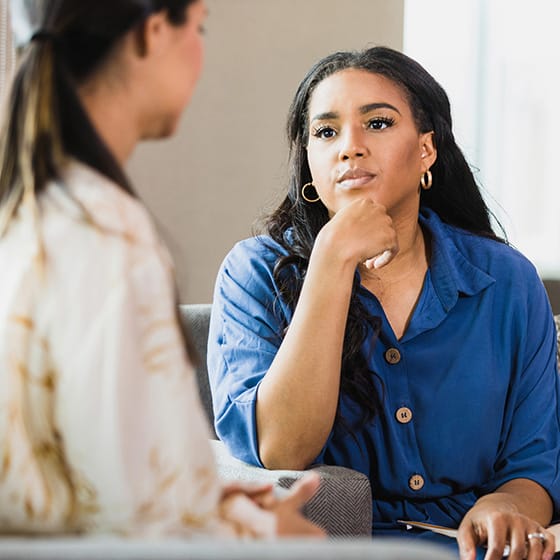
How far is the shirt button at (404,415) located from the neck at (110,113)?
1018 millimetres

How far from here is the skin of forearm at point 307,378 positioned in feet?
5.59

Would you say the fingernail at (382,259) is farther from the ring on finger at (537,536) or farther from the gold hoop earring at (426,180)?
the ring on finger at (537,536)

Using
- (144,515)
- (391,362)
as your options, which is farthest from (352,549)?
(391,362)

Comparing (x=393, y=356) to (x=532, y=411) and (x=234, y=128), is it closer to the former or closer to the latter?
(x=532, y=411)

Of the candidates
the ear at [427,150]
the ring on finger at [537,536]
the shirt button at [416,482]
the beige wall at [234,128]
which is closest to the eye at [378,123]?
the ear at [427,150]

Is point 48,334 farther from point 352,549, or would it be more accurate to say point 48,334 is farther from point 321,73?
point 321,73

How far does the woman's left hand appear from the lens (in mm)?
1608

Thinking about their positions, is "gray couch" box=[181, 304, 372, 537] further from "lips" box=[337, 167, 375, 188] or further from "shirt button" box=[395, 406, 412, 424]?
"lips" box=[337, 167, 375, 188]

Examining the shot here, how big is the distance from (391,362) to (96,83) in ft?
3.52

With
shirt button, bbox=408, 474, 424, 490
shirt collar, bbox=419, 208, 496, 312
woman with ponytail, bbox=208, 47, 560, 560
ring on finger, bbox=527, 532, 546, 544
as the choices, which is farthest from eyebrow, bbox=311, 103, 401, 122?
ring on finger, bbox=527, 532, 546, 544

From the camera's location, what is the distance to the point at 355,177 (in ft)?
6.20

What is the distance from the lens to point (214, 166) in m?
3.65

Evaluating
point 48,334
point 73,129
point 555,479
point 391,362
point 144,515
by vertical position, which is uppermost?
point 73,129

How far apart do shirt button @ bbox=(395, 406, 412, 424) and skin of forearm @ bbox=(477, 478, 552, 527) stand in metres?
0.17
